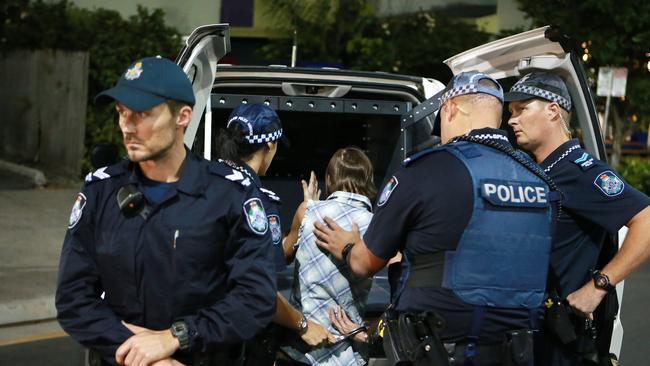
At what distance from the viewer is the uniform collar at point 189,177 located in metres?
3.05

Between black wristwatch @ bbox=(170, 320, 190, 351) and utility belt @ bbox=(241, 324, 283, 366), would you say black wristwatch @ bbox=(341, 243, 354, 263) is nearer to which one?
utility belt @ bbox=(241, 324, 283, 366)

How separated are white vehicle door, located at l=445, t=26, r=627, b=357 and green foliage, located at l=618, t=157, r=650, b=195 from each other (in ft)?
45.8

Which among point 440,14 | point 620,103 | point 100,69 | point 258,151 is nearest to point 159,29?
point 100,69

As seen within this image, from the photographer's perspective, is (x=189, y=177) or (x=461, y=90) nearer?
(x=189, y=177)

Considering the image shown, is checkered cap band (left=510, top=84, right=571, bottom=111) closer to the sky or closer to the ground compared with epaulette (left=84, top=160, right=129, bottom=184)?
closer to the sky

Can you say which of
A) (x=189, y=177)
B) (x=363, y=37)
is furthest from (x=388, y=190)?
(x=363, y=37)

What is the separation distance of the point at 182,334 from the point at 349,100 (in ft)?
10.1

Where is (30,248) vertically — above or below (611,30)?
below

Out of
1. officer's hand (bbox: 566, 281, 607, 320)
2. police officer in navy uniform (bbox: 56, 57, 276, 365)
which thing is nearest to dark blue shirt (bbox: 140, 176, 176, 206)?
police officer in navy uniform (bbox: 56, 57, 276, 365)

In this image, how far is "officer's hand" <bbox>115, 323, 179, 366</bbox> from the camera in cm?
294

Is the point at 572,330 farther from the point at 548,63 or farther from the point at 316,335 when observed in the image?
the point at 548,63

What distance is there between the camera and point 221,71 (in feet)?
18.3

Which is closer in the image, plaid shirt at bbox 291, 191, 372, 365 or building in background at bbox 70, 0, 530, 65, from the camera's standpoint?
plaid shirt at bbox 291, 191, 372, 365

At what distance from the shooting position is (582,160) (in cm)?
421
